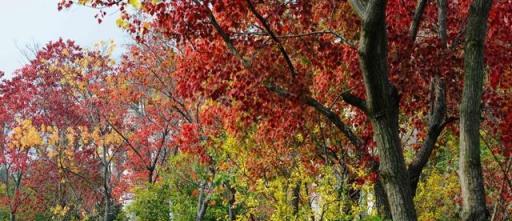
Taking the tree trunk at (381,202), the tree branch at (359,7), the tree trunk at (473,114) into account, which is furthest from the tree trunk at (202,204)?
the tree branch at (359,7)

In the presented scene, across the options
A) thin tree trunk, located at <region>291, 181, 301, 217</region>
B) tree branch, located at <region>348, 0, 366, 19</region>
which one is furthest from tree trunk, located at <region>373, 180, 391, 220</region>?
tree branch, located at <region>348, 0, 366, 19</region>

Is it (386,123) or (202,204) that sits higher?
(202,204)

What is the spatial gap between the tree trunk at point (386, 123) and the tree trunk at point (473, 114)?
649 mm

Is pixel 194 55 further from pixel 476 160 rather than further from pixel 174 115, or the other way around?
pixel 174 115

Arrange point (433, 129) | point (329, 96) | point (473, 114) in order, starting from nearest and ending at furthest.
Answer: point (473, 114) < point (433, 129) < point (329, 96)

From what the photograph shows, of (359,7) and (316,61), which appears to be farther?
(316,61)

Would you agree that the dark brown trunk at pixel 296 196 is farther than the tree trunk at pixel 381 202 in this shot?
Yes

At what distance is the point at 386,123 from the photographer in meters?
5.73

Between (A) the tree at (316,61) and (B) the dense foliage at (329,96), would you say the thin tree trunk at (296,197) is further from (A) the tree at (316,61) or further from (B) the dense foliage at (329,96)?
(A) the tree at (316,61)

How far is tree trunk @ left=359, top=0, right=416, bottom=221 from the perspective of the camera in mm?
5512

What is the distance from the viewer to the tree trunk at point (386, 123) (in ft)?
18.1

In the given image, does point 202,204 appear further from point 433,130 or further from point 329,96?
point 433,130

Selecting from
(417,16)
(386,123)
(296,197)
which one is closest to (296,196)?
(296,197)

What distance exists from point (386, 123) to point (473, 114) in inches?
36.8
